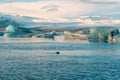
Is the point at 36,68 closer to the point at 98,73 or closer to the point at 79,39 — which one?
the point at 98,73

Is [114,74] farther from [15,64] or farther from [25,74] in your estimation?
[15,64]

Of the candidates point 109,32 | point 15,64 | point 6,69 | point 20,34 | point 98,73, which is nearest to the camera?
point 98,73

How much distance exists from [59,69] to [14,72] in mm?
5180

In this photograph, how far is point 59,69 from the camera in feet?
141

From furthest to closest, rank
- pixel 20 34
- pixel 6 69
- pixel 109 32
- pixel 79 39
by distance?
pixel 20 34
pixel 79 39
pixel 109 32
pixel 6 69

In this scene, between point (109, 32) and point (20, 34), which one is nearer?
point (109, 32)

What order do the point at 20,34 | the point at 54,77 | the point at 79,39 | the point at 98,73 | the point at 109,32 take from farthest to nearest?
the point at 20,34
the point at 79,39
the point at 109,32
the point at 98,73
the point at 54,77

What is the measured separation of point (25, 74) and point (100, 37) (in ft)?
233

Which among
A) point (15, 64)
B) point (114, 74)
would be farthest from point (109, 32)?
point (114, 74)

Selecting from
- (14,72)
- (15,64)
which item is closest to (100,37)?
(15,64)

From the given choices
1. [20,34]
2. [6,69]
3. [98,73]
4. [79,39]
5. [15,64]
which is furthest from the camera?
[20,34]

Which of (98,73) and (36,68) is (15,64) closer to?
(36,68)

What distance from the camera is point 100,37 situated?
10812cm

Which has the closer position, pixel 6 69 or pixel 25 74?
pixel 25 74
